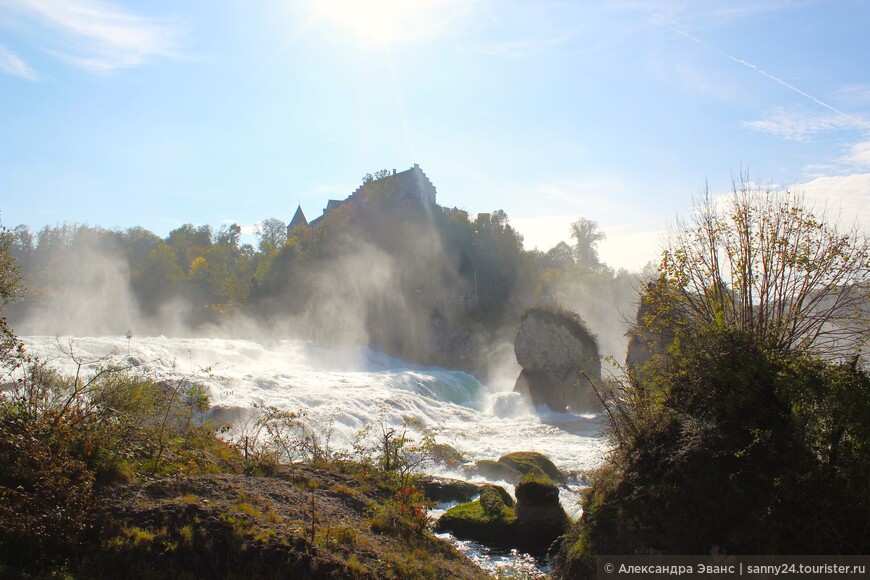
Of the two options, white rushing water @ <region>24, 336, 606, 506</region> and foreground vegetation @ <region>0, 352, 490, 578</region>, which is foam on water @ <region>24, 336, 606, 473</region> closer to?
white rushing water @ <region>24, 336, 606, 506</region>

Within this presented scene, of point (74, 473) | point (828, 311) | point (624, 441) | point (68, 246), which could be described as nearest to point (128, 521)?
point (74, 473)

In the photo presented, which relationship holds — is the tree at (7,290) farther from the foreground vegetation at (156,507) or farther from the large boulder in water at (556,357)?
the large boulder in water at (556,357)

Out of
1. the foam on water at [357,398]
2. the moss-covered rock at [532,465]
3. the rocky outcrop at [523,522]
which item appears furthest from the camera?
the foam on water at [357,398]

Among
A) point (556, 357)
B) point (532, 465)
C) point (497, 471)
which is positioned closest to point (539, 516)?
Answer: point (497, 471)

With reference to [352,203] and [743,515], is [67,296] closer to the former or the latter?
[352,203]

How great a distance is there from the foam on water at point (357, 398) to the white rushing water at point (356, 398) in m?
0.04

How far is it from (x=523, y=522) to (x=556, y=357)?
84.5ft

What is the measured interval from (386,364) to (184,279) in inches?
1679

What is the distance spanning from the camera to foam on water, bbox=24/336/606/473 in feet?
69.5

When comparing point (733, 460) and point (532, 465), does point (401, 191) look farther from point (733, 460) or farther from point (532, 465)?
point (733, 460)

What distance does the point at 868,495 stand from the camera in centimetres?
589

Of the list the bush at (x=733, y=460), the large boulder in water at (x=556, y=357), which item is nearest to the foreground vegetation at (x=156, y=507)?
the bush at (x=733, y=460)

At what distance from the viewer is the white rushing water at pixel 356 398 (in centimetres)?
2102

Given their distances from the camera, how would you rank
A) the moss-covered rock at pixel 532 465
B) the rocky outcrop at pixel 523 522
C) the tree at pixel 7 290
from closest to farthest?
the tree at pixel 7 290, the rocky outcrop at pixel 523 522, the moss-covered rock at pixel 532 465
